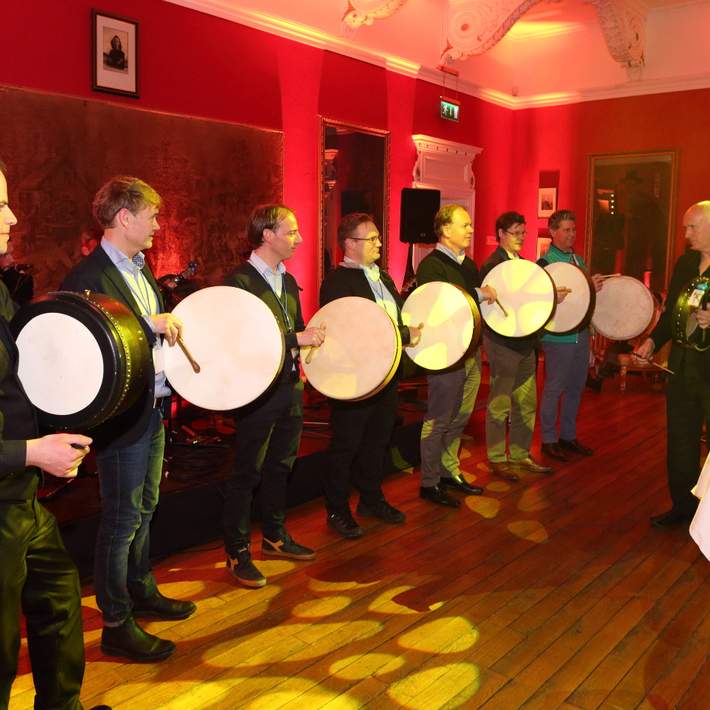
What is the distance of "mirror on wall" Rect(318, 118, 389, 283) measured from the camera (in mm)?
6160

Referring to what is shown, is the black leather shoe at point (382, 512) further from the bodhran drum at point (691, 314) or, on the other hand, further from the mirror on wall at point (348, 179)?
the mirror on wall at point (348, 179)

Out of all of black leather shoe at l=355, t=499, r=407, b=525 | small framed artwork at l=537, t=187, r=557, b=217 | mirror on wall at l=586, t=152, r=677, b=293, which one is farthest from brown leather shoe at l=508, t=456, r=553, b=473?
small framed artwork at l=537, t=187, r=557, b=217

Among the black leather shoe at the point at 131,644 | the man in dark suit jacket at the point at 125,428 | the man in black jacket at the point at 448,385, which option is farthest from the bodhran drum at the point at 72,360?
the man in black jacket at the point at 448,385

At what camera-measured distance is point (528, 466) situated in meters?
4.56

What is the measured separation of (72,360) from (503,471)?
3.15m

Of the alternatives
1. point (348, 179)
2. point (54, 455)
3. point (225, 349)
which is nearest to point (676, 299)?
point (225, 349)

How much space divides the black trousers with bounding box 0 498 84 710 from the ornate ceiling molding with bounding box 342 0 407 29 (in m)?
5.25

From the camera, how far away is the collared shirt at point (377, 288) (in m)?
3.38

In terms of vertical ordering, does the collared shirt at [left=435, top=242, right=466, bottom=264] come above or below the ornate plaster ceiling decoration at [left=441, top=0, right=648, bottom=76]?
below

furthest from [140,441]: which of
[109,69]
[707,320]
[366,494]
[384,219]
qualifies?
[384,219]

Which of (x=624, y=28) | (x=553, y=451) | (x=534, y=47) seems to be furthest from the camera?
(x=534, y=47)

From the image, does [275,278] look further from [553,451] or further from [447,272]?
[553,451]

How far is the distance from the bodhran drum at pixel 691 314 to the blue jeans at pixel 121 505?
2.36m

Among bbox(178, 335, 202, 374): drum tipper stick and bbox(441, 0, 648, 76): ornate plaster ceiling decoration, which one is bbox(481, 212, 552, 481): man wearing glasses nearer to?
bbox(178, 335, 202, 374): drum tipper stick
